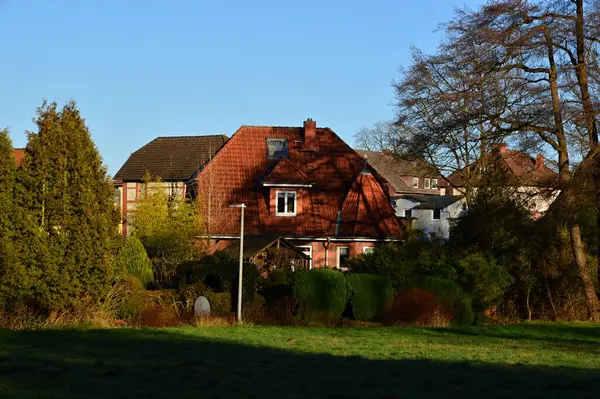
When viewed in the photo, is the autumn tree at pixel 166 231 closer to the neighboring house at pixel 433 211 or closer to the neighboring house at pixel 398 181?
the neighboring house at pixel 398 181

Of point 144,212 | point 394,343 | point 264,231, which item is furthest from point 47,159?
point 264,231

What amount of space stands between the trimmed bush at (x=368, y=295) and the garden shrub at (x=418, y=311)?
14.1 inches

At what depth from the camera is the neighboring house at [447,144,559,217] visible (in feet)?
110

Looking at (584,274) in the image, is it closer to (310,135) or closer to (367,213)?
(367,213)

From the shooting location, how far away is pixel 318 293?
3084 centimetres

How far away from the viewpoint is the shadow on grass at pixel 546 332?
85.9 ft

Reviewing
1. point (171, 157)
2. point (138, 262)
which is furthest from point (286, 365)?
point (171, 157)

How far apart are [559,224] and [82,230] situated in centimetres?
1802

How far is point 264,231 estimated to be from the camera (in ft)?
164

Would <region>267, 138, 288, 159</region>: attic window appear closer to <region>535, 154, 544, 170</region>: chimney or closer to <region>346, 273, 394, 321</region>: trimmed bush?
<region>535, 154, 544, 170</region>: chimney

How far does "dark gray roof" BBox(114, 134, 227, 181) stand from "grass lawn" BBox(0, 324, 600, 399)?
→ 45.7 m

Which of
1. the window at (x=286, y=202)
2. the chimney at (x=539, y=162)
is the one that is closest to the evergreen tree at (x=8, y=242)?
the chimney at (x=539, y=162)

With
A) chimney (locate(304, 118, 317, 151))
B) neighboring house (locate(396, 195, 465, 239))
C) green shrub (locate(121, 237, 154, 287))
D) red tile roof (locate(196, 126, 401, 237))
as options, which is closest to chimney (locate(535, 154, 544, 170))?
green shrub (locate(121, 237, 154, 287))

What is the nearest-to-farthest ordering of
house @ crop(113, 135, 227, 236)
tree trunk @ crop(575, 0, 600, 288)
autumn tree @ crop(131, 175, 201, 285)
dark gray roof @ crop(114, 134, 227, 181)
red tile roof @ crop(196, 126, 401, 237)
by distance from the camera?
tree trunk @ crop(575, 0, 600, 288)
autumn tree @ crop(131, 175, 201, 285)
red tile roof @ crop(196, 126, 401, 237)
house @ crop(113, 135, 227, 236)
dark gray roof @ crop(114, 134, 227, 181)
